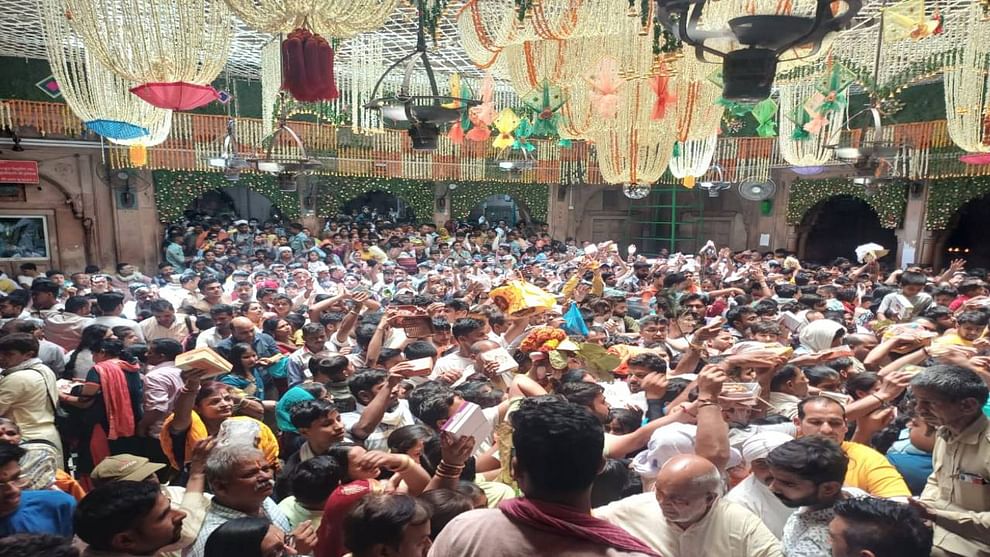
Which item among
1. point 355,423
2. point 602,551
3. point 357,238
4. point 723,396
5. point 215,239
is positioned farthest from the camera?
point 357,238

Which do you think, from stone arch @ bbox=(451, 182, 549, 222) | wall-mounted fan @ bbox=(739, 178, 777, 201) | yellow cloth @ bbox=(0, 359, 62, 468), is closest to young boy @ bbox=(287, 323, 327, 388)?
yellow cloth @ bbox=(0, 359, 62, 468)

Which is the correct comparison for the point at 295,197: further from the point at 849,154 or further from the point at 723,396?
the point at 723,396

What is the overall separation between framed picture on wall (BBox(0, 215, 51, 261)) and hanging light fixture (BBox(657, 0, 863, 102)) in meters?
14.5

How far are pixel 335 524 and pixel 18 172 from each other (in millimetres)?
13454

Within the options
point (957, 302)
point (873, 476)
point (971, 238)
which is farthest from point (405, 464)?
point (971, 238)

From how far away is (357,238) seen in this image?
13812 mm

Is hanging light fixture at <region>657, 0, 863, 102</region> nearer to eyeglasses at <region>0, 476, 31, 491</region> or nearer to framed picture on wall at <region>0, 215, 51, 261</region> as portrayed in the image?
eyeglasses at <region>0, 476, 31, 491</region>

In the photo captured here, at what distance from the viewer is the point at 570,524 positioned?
138cm

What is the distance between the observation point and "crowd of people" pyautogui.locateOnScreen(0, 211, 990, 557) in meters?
1.81

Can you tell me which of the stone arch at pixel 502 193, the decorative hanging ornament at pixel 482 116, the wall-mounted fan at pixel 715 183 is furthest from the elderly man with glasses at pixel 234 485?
the stone arch at pixel 502 193

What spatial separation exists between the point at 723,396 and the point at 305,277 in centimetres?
689

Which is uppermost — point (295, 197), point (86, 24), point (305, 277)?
point (86, 24)

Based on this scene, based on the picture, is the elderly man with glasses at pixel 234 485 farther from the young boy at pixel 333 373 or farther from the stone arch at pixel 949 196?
the stone arch at pixel 949 196

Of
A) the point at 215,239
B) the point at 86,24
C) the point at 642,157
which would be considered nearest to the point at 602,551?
the point at 86,24
